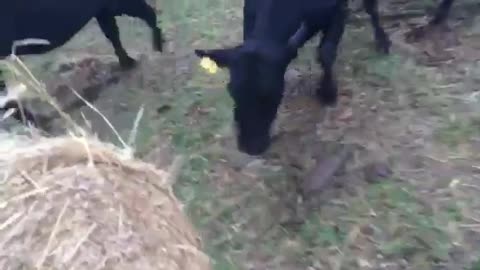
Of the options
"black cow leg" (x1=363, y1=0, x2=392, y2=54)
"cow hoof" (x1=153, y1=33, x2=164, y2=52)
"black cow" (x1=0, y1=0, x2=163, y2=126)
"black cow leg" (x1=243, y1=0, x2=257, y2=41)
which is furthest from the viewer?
"cow hoof" (x1=153, y1=33, x2=164, y2=52)

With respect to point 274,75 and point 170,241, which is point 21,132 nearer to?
point 170,241

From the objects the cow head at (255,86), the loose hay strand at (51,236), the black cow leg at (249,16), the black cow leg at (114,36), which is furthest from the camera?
the black cow leg at (114,36)

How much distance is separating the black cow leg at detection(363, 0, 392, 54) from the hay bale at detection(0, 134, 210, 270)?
12.2 feet

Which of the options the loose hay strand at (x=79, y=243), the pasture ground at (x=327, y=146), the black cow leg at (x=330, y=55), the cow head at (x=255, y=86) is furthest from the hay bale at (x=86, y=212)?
the black cow leg at (x=330, y=55)

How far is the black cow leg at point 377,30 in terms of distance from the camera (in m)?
6.69

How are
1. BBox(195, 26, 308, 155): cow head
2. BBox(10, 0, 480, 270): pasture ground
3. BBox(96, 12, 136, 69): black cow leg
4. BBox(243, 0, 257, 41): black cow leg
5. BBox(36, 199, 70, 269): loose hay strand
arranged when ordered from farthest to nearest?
BBox(96, 12, 136, 69): black cow leg, BBox(243, 0, 257, 41): black cow leg, BBox(195, 26, 308, 155): cow head, BBox(10, 0, 480, 270): pasture ground, BBox(36, 199, 70, 269): loose hay strand

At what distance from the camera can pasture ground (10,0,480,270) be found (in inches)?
191

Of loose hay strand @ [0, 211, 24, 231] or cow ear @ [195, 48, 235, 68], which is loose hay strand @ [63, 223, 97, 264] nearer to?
loose hay strand @ [0, 211, 24, 231]

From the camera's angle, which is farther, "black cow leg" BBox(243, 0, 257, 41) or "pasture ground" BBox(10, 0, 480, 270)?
"black cow leg" BBox(243, 0, 257, 41)

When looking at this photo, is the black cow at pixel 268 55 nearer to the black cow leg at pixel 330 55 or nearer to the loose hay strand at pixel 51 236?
the black cow leg at pixel 330 55

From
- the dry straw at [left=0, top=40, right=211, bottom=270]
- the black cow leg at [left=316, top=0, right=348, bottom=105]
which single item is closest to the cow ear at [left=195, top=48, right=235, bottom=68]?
the black cow leg at [left=316, top=0, right=348, bottom=105]

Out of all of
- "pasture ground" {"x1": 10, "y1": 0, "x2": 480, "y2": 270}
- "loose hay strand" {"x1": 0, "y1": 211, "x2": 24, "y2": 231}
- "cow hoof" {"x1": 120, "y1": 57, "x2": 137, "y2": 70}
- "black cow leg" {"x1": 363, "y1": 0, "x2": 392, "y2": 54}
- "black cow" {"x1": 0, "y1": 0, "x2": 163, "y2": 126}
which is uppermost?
"loose hay strand" {"x1": 0, "y1": 211, "x2": 24, "y2": 231}

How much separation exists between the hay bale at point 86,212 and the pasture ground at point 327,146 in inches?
65.2

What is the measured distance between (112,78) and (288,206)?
2.15m
